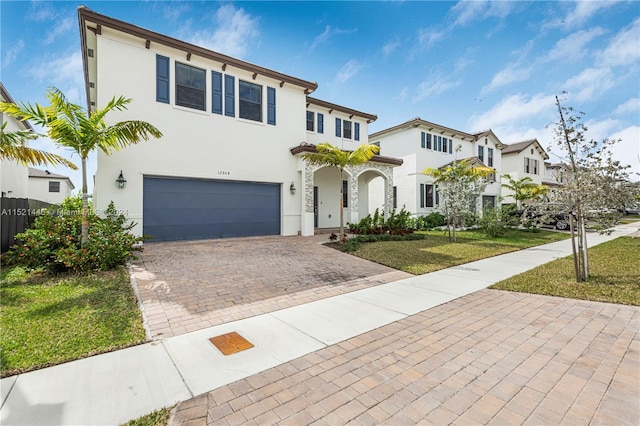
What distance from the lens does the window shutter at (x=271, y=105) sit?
14227 millimetres

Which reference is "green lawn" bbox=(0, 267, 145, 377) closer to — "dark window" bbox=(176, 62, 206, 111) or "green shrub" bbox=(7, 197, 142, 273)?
"green shrub" bbox=(7, 197, 142, 273)

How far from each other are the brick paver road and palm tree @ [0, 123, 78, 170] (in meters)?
8.70

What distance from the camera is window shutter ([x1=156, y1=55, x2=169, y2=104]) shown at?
37.8ft

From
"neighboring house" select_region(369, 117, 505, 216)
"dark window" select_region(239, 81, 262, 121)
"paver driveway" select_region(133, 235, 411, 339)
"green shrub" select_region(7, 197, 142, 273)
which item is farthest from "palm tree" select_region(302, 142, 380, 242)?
"neighboring house" select_region(369, 117, 505, 216)

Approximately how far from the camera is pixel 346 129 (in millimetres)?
18047

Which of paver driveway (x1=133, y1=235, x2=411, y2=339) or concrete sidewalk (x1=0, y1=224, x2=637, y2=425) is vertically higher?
paver driveway (x1=133, y1=235, x2=411, y2=339)

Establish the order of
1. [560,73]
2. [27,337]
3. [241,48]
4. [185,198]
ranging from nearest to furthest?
[27,337], [560,73], [185,198], [241,48]

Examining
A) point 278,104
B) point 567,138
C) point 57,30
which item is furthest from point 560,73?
point 57,30

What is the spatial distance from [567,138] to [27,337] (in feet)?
34.4

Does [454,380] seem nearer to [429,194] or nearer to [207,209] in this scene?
[207,209]

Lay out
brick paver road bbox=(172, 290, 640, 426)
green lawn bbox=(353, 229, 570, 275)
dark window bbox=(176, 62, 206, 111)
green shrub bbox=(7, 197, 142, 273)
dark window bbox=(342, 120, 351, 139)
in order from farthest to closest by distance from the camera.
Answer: dark window bbox=(342, 120, 351, 139), dark window bbox=(176, 62, 206, 111), green lawn bbox=(353, 229, 570, 275), green shrub bbox=(7, 197, 142, 273), brick paver road bbox=(172, 290, 640, 426)

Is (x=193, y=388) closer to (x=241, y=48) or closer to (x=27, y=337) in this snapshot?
(x=27, y=337)

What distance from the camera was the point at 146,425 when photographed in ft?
7.79

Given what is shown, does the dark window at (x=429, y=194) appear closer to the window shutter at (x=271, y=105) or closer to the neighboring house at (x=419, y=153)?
the neighboring house at (x=419, y=153)
